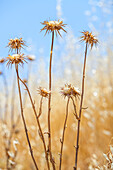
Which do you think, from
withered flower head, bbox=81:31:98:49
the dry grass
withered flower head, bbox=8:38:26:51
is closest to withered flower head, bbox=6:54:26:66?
withered flower head, bbox=8:38:26:51

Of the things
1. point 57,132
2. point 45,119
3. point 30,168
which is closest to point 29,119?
point 45,119

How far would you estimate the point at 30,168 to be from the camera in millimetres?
1990

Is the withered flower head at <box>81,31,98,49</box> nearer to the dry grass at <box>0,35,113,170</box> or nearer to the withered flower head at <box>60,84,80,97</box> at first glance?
the withered flower head at <box>60,84,80,97</box>

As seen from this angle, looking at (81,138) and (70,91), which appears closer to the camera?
(70,91)

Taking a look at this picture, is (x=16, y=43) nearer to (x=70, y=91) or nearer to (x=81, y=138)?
(x=70, y=91)

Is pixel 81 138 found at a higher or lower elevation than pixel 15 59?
lower

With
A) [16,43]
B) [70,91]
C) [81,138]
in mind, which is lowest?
[81,138]

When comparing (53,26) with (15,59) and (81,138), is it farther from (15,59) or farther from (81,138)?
(81,138)

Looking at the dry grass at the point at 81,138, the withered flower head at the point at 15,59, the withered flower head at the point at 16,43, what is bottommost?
the dry grass at the point at 81,138

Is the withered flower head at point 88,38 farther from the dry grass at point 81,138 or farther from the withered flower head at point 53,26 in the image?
the dry grass at point 81,138

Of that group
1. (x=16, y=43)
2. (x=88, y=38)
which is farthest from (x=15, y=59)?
(x=88, y=38)

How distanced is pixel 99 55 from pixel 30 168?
6.60ft

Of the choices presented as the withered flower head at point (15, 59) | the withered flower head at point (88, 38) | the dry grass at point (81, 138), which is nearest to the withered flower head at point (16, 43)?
the withered flower head at point (15, 59)

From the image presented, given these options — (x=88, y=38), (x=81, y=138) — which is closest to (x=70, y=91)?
(x=88, y=38)
